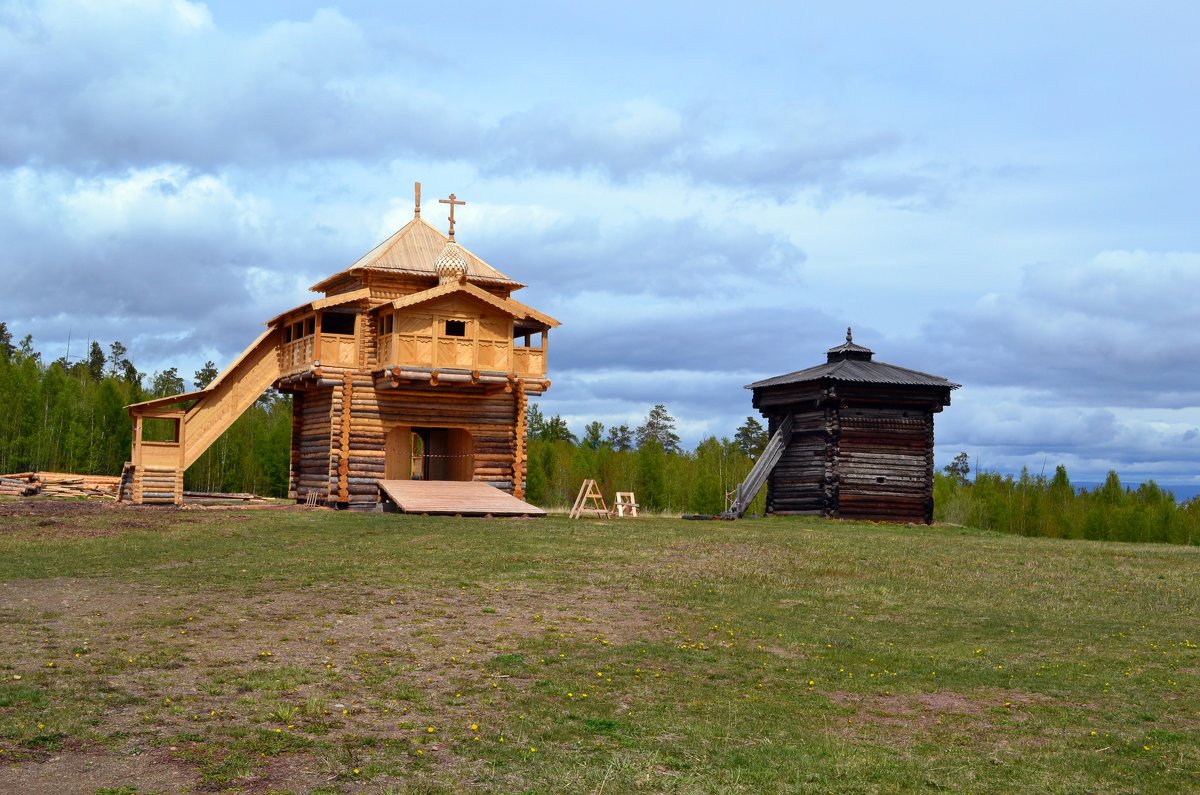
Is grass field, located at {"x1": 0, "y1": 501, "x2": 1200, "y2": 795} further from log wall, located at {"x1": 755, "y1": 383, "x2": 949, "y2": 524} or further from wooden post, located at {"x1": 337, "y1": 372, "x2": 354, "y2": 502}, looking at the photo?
log wall, located at {"x1": 755, "y1": 383, "x2": 949, "y2": 524}

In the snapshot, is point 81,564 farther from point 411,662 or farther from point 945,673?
point 945,673

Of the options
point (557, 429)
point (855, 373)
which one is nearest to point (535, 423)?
point (557, 429)

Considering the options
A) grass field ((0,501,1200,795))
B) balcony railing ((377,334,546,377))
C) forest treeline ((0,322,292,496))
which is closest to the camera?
grass field ((0,501,1200,795))

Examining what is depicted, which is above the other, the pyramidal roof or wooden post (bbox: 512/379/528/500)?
the pyramidal roof

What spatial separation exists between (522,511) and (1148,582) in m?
17.4

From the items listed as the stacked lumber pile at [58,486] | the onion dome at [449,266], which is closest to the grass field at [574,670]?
the onion dome at [449,266]

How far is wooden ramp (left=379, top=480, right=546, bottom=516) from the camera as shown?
3569 centimetres

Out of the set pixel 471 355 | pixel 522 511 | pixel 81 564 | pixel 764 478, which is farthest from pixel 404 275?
pixel 81 564

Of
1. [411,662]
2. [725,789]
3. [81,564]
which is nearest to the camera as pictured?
[725,789]

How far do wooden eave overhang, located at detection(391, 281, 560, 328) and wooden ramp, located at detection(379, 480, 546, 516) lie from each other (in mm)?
5666

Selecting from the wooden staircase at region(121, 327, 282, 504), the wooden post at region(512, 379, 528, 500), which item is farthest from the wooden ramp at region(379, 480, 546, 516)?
the wooden staircase at region(121, 327, 282, 504)

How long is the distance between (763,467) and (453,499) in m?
15.2

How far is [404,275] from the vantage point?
41.0 metres

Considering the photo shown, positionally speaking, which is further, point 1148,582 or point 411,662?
point 1148,582
